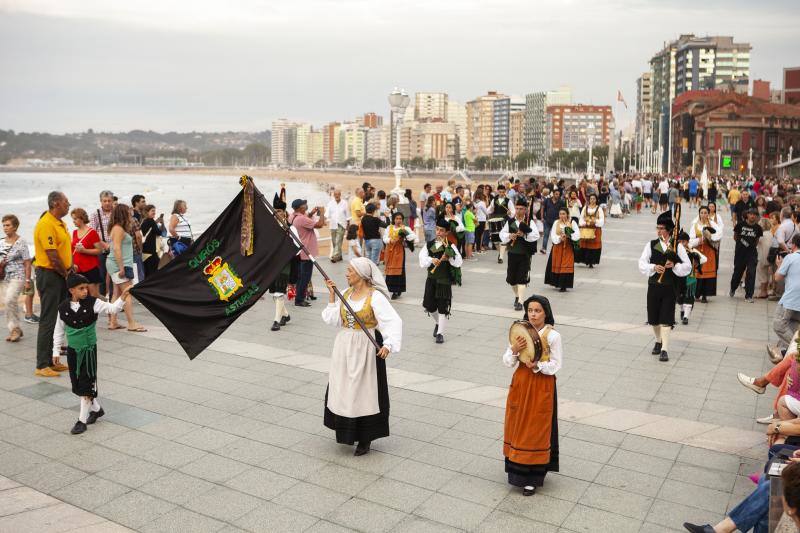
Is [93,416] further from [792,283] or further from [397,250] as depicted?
[792,283]

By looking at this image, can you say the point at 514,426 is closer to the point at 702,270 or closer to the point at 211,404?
the point at 211,404

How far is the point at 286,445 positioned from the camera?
6820 millimetres

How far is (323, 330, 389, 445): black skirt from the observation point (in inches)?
256

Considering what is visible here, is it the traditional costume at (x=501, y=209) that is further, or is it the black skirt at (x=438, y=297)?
the traditional costume at (x=501, y=209)

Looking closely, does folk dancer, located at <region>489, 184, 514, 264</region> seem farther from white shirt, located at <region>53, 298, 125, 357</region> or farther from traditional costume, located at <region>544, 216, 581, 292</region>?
white shirt, located at <region>53, 298, 125, 357</region>

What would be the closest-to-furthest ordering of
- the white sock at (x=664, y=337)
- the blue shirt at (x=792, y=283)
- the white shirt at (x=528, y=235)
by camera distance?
1. the blue shirt at (x=792, y=283)
2. the white sock at (x=664, y=337)
3. the white shirt at (x=528, y=235)

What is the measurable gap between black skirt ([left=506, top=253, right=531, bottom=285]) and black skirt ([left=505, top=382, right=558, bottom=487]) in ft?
23.2

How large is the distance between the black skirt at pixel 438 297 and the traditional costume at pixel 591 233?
7.26 meters

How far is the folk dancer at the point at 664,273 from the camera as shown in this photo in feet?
31.8

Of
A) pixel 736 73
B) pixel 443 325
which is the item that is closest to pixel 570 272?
pixel 443 325

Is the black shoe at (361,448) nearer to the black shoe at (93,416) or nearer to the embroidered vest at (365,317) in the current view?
the embroidered vest at (365,317)

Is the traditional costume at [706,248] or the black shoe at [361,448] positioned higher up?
the traditional costume at [706,248]

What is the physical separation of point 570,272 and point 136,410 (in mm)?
9341

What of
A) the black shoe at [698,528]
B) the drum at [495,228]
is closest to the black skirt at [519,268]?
the drum at [495,228]
